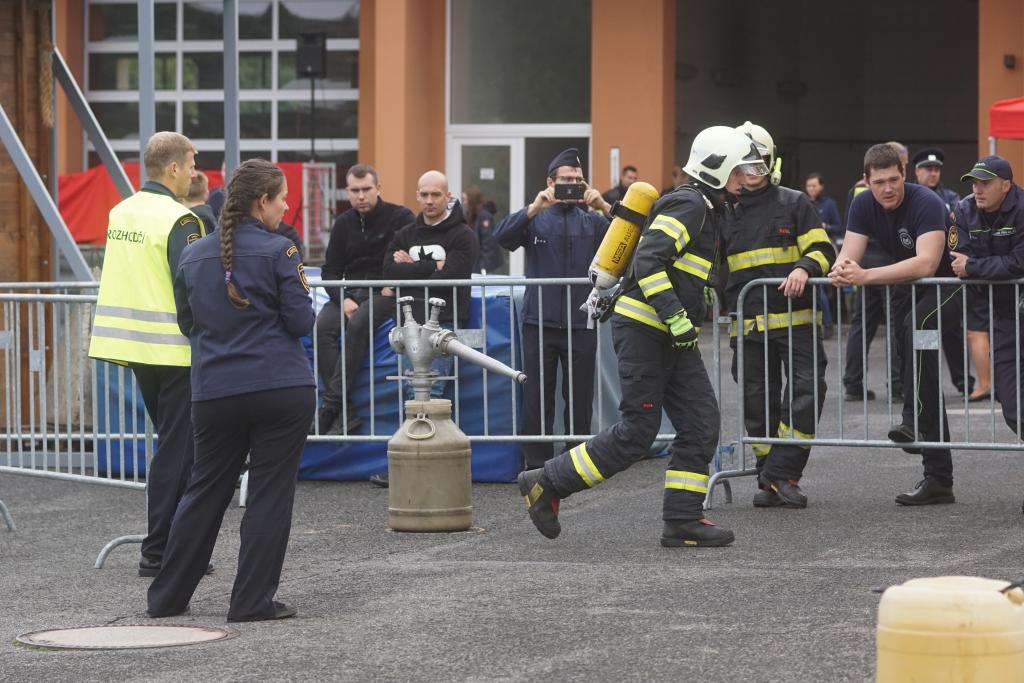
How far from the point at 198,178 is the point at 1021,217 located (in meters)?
4.66

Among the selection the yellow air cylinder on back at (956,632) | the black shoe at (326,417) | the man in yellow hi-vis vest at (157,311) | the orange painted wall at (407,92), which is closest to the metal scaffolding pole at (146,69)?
the black shoe at (326,417)

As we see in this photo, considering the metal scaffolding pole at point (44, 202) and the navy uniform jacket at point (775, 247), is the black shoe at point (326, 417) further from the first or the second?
the navy uniform jacket at point (775, 247)

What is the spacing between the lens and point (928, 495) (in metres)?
9.25

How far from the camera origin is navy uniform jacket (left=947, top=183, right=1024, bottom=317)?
29.0 ft

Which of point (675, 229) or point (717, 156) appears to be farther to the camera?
point (717, 156)

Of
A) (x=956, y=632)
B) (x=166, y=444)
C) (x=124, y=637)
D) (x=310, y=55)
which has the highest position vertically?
(x=310, y=55)

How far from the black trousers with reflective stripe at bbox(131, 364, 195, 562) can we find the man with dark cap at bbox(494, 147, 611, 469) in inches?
117

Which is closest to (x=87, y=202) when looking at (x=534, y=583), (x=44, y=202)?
(x=44, y=202)

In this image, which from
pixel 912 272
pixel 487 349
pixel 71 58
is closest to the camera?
pixel 912 272

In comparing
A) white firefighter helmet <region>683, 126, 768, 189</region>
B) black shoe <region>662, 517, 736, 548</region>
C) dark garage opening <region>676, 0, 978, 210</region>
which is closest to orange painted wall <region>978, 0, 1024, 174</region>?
dark garage opening <region>676, 0, 978, 210</region>

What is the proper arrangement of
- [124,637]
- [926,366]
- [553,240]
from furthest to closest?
[553,240] → [926,366] → [124,637]

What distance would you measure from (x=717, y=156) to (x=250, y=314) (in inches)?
104

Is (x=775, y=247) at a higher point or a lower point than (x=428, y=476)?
higher

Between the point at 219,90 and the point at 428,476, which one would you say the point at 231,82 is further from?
the point at 219,90
